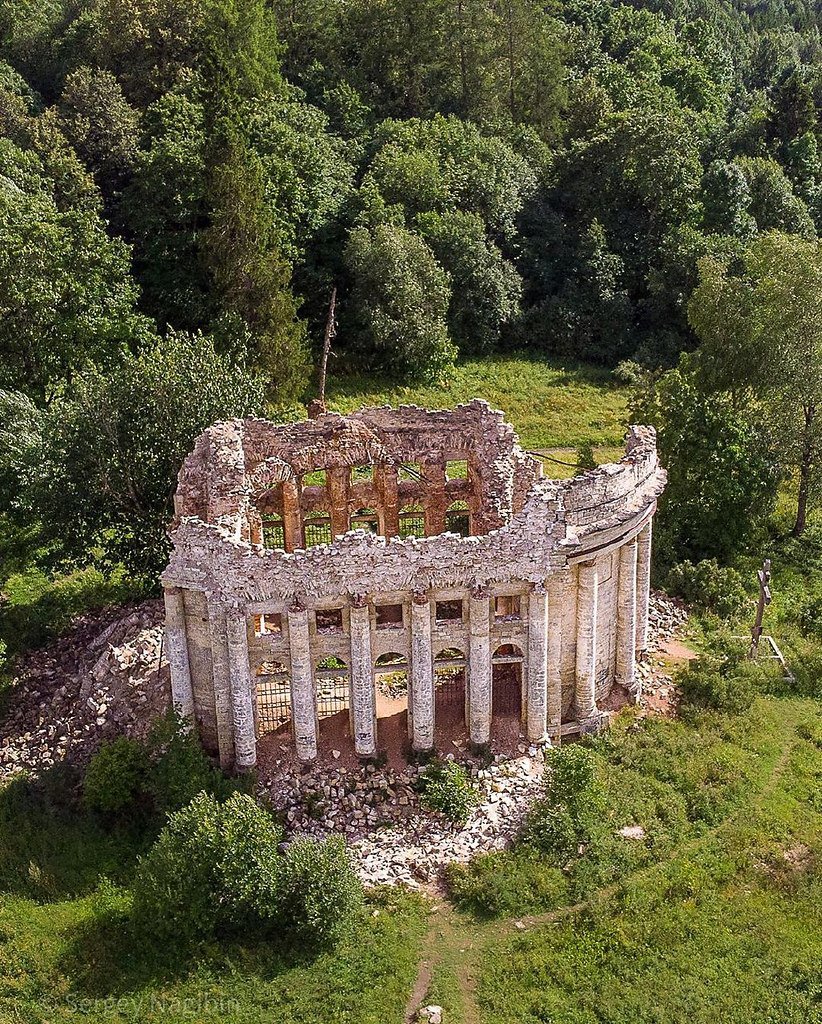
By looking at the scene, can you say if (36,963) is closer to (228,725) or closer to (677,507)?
(228,725)

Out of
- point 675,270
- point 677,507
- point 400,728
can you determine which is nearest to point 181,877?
point 400,728

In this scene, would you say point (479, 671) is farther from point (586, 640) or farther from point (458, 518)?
point (458, 518)

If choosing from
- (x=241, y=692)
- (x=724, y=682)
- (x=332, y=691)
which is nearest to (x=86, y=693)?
(x=241, y=692)

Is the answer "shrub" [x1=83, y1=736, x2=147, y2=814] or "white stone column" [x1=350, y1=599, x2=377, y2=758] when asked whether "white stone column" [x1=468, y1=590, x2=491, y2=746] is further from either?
"shrub" [x1=83, y1=736, x2=147, y2=814]

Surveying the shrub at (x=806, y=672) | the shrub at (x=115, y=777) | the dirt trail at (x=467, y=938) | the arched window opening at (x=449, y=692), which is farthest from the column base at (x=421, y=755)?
the shrub at (x=806, y=672)

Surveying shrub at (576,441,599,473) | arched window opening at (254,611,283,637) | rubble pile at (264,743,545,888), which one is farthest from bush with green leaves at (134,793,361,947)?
shrub at (576,441,599,473)

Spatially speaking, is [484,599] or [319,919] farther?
[484,599]
